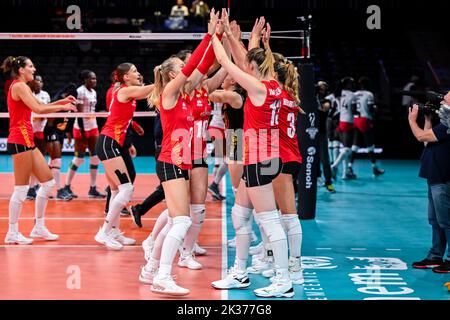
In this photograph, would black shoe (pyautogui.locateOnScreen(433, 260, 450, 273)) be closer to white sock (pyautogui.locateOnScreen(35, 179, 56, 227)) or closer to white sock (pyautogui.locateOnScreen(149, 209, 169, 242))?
white sock (pyautogui.locateOnScreen(149, 209, 169, 242))

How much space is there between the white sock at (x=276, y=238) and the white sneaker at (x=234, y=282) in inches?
17.9

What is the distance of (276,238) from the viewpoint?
6527 millimetres

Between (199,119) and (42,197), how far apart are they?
103 inches

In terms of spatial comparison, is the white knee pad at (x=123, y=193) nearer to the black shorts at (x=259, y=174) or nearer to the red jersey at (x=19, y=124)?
the red jersey at (x=19, y=124)

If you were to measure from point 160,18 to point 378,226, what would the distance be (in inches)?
516

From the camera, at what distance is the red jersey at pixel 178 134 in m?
6.57

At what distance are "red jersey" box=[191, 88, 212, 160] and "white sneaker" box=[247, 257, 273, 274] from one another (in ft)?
4.04

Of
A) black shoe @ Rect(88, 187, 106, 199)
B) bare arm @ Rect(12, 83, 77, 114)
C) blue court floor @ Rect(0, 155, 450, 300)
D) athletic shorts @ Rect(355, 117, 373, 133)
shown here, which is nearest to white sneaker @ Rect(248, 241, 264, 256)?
blue court floor @ Rect(0, 155, 450, 300)

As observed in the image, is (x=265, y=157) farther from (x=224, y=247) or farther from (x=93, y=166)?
(x=93, y=166)

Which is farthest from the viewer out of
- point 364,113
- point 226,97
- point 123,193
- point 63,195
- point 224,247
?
point 364,113

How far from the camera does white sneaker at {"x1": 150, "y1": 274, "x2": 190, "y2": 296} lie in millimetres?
6461

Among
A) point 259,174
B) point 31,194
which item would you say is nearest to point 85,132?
point 31,194

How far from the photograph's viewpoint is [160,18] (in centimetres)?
2169

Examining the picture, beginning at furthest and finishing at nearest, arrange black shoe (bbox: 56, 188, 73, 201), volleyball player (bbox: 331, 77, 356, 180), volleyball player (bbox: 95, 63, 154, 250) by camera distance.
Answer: volleyball player (bbox: 331, 77, 356, 180)
black shoe (bbox: 56, 188, 73, 201)
volleyball player (bbox: 95, 63, 154, 250)
